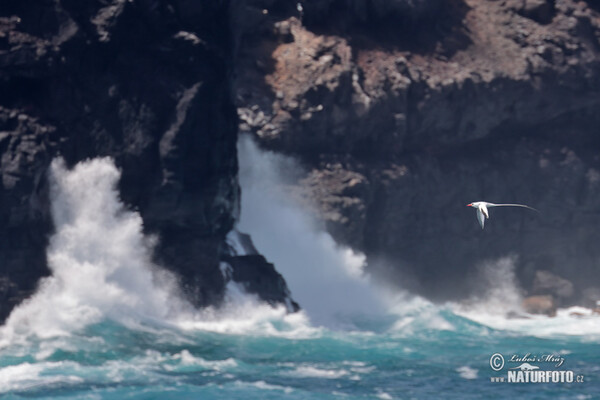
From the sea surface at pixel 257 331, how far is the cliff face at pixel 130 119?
64 cm

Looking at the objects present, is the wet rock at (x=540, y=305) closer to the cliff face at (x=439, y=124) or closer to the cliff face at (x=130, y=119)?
the cliff face at (x=439, y=124)

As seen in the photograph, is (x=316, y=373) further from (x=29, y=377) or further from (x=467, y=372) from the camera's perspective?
(x=29, y=377)

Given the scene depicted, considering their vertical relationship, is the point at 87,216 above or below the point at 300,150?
below

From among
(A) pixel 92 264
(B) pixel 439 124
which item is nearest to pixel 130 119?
(A) pixel 92 264

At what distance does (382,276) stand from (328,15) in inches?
396

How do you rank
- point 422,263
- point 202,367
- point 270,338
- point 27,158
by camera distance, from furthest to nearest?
1. point 422,263
2. point 270,338
3. point 27,158
4. point 202,367

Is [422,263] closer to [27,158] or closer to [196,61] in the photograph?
[196,61]

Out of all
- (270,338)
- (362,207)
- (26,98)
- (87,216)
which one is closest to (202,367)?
(270,338)

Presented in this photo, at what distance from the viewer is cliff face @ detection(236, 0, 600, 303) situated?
3462 cm

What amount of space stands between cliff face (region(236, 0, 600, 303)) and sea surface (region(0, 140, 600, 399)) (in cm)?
145

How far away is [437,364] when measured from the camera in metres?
24.9

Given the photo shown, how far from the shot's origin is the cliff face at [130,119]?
2602 cm

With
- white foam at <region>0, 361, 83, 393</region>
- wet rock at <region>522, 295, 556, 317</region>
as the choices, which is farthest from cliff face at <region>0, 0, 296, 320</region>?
wet rock at <region>522, 295, 556, 317</region>

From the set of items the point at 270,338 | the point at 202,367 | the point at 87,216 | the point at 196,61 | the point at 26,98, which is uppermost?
the point at 196,61
